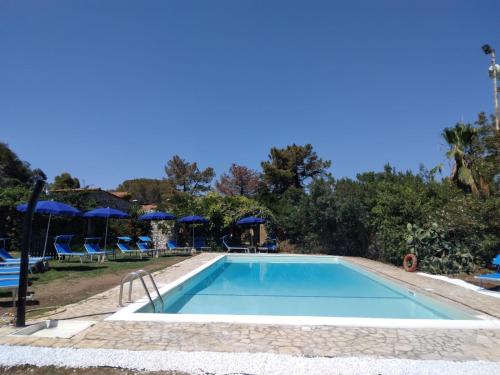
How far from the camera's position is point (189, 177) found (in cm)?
4419

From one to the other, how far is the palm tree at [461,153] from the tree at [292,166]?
48.2ft

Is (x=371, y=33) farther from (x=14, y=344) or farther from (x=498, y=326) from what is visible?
(x=14, y=344)

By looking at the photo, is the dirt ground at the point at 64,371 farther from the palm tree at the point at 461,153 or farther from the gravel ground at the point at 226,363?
the palm tree at the point at 461,153

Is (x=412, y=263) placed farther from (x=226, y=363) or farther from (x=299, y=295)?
(x=226, y=363)

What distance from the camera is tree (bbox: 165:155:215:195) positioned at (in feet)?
145

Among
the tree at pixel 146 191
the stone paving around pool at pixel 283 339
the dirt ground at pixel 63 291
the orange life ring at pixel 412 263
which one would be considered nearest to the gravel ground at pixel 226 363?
the stone paving around pool at pixel 283 339

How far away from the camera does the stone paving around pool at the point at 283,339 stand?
3.73 m

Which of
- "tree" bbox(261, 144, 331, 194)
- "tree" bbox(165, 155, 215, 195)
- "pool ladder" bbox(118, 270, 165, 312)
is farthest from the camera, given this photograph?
"tree" bbox(165, 155, 215, 195)

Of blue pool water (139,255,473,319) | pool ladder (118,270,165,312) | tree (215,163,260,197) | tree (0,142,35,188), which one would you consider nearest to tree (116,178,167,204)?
tree (215,163,260,197)

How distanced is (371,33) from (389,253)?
807 centimetres

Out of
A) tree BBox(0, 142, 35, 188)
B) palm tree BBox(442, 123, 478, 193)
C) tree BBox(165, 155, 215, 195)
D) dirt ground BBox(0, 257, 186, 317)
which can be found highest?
tree BBox(165, 155, 215, 195)

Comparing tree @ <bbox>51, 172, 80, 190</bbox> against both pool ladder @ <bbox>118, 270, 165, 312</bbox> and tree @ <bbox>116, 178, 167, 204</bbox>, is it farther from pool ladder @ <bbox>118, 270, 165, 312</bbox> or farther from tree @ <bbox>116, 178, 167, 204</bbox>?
pool ladder @ <bbox>118, 270, 165, 312</bbox>

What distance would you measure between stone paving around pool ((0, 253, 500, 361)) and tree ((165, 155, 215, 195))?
39.3 meters

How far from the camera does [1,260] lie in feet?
30.9
